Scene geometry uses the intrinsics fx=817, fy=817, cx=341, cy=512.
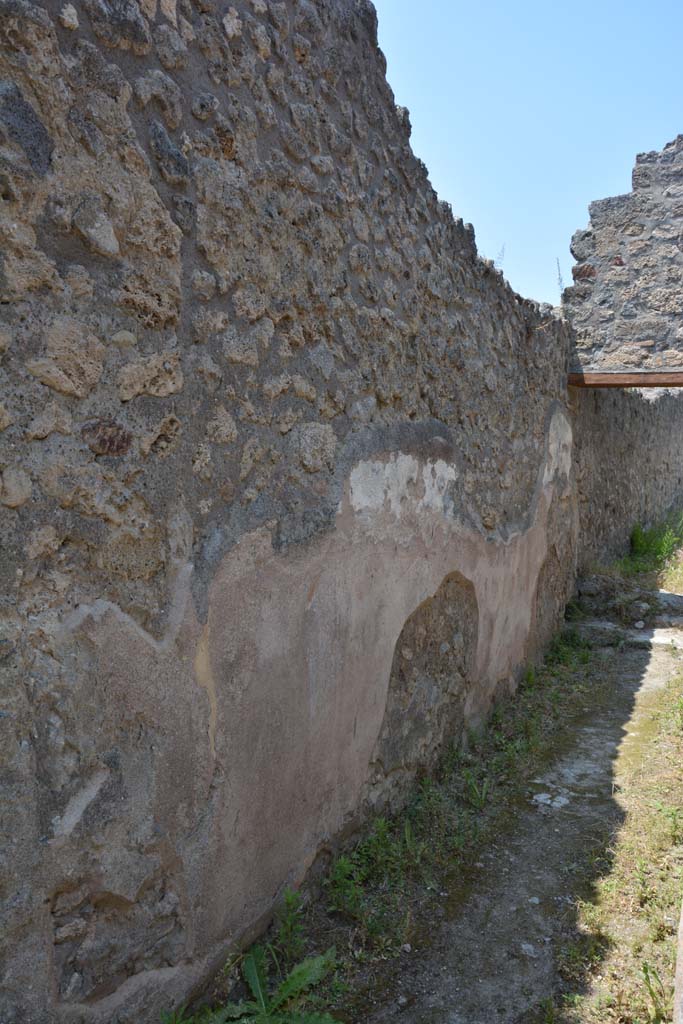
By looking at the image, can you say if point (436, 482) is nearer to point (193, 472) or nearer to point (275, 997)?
point (193, 472)

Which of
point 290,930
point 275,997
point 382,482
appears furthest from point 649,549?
point 275,997

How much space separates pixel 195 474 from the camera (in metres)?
1.80

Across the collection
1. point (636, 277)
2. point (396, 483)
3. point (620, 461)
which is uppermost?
point (636, 277)

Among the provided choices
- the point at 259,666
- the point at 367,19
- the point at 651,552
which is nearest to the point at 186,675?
the point at 259,666

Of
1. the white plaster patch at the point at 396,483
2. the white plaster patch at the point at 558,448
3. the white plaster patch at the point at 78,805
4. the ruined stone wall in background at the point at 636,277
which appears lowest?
the white plaster patch at the point at 78,805

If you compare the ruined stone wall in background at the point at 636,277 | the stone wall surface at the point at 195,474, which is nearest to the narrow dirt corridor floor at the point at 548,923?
the stone wall surface at the point at 195,474

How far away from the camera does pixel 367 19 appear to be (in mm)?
2539

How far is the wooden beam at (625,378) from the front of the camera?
18.1ft

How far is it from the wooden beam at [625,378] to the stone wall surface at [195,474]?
280 cm

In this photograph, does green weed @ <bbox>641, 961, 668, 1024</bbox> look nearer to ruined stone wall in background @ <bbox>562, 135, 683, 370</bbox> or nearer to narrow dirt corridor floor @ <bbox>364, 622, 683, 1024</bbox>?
narrow dirt corridor floor @ <bbox>364, 622, 683, 1024</bbox>

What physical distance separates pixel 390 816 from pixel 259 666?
1.07 meters

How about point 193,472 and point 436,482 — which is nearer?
point 193,472

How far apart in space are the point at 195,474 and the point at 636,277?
16.9 ft

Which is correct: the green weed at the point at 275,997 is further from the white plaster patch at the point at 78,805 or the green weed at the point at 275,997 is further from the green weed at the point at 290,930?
the white plaster patch at the point at 78,805
